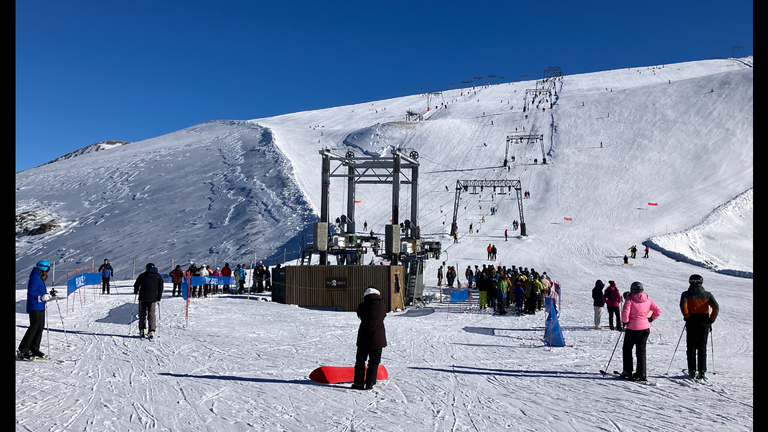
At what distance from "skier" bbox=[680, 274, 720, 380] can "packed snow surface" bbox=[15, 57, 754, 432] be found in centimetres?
42

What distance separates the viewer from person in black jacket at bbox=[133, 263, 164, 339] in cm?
1093

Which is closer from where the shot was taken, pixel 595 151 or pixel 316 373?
pixel 316 373

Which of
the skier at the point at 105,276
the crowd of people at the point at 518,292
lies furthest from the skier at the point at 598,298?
the skier at the point at 105,276

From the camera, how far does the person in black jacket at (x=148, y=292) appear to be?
10930 millimetres

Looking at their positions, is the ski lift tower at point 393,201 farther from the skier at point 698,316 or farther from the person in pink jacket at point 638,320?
the skier at point 698,316

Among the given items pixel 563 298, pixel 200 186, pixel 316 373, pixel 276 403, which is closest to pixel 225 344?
pixel 316 373

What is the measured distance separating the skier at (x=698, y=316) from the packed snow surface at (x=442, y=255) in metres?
0.42

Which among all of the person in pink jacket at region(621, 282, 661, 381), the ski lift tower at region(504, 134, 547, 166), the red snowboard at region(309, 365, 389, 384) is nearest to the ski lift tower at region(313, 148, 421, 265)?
the red snowboard at region(309, 365, 389, 384)

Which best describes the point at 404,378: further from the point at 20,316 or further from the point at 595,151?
the point at 595,151

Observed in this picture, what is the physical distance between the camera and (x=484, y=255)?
119 ft

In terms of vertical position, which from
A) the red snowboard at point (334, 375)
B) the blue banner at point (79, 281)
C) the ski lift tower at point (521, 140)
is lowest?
the red snowboard at point (334, 375)

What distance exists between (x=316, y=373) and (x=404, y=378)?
1.31m

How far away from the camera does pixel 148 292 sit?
1098cm
